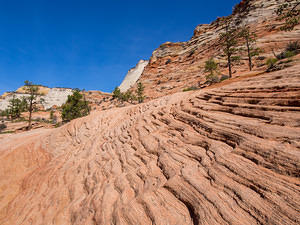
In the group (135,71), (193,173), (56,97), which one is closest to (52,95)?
(56,97)

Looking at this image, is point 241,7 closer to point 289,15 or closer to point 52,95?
point 289,15

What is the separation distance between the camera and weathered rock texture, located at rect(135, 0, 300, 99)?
30.6 meters

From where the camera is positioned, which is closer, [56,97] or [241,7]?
[241,7]

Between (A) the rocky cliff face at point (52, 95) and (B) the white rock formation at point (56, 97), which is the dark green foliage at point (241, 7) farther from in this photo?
(A) the rocky cliff face at point (52, 95)

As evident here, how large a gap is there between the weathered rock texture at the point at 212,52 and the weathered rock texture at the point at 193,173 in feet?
83.1

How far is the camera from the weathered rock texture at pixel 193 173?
8.80 feet

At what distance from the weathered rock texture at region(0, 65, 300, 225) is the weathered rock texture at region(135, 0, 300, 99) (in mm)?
25316

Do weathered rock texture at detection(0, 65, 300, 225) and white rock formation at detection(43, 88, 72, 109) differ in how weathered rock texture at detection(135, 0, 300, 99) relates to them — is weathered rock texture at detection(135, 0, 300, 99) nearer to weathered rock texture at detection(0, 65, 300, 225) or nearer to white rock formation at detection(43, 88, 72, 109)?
weathered rock texture at detection(0, 65, 300, 225)

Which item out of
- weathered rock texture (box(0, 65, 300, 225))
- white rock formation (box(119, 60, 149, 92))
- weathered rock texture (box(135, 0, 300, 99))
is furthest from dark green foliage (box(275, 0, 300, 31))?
white rock formation (box(119, 60, 149, 92))

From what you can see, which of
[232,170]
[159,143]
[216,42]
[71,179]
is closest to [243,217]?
[232,170]

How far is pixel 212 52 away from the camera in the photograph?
41.8 m

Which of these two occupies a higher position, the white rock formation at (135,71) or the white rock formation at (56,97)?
the white rock formation at (135,71)

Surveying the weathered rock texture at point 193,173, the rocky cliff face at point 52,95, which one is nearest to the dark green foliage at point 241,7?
the weathered rock texture at point 193,173

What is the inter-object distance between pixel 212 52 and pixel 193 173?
45577mm
